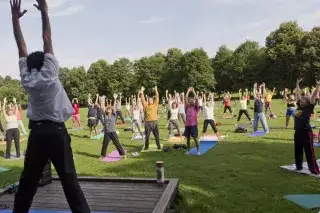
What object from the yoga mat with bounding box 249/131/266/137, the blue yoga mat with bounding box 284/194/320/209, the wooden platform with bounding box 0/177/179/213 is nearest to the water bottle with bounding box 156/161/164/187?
the wooden platform with bounding box 0/177/179/213

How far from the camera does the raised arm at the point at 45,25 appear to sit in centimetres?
431

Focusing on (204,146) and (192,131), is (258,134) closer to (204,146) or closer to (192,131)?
(204,146)

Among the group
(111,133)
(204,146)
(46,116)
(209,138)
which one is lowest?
(204,146)

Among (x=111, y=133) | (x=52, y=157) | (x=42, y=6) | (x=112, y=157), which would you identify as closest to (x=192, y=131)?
(x=111, y=133)

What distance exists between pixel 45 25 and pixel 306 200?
6.20 metres

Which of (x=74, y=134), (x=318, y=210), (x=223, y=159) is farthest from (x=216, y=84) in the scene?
(x=318, y=210)

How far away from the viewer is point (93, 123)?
19.8 meters

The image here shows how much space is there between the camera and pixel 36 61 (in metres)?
4.34

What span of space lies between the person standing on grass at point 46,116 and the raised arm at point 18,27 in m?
0.01

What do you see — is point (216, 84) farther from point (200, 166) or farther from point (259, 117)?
point (200, 166)

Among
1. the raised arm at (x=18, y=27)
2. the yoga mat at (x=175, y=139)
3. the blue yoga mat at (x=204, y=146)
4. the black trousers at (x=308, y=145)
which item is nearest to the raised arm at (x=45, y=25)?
the raised arm at (x=18, y=27)

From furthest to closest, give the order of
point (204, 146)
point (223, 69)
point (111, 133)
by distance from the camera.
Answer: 1. point (223, 69)
2. point (204, 146)
3. point (111, 133)

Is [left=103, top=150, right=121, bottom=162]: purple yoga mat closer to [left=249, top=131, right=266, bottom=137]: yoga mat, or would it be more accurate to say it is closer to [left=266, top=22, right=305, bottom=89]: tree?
[left=249, top=131, right=266, bottom=137]: yoga mat

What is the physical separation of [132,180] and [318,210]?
3858 millimetres
